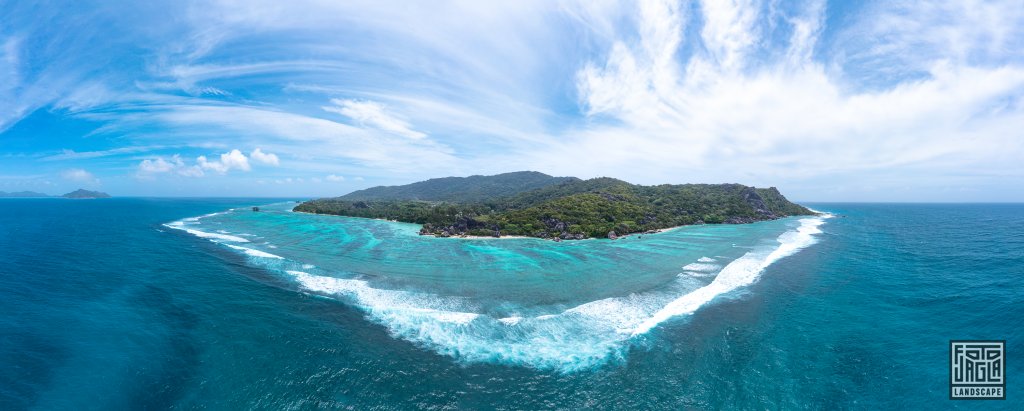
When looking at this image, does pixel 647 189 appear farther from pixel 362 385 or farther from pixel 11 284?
pixel 11 284

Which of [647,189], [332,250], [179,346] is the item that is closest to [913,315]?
[179,346]

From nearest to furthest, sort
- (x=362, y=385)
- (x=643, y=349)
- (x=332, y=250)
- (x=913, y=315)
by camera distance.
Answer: (x=362, y=385), (x=643, y=349), (x=913, y=315), (x=332, y=250)

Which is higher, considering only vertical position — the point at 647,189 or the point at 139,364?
the point at 647,189

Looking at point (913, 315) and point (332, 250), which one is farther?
point (332, 250)

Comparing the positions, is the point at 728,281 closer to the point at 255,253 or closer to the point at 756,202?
the point at 255,253

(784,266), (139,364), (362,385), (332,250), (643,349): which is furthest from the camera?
(332,250)
